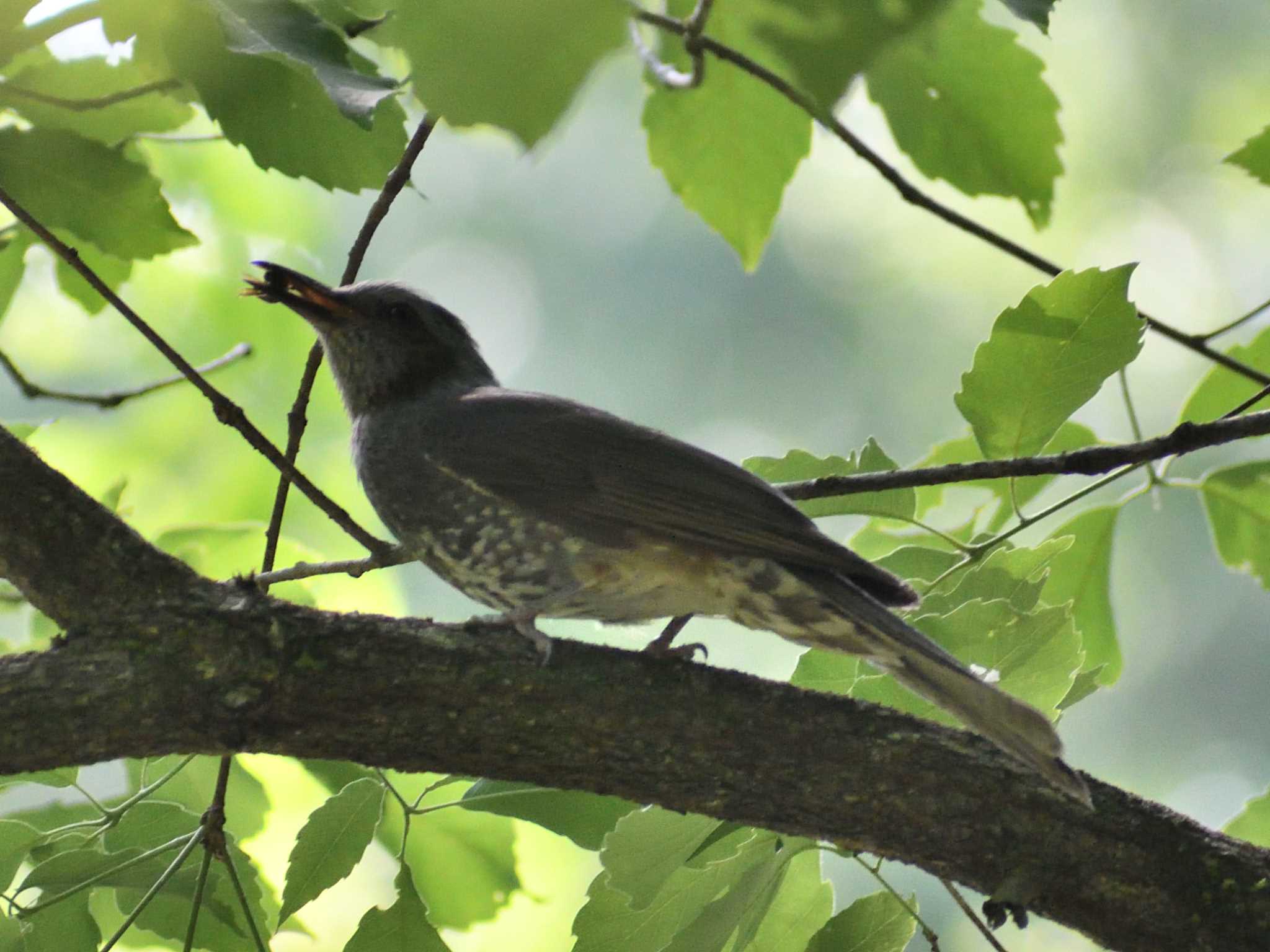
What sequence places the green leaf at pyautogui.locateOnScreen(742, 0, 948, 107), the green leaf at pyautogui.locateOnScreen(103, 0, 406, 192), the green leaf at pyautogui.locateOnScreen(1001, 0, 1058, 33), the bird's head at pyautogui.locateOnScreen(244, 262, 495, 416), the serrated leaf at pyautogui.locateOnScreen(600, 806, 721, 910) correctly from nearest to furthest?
the green leaf at pyautogui.locateOnScreen(742, 0, 948, 107), the green leaf at pyautogui.locateOnScreen(1001, 0, 1058, 33), the green leaf at pyautogui.locateOnScreen(103, 0, 406, 192), the serrated leaf at pyautogui.locateOnScreen(600, 806, 721, 910), the bird's head at pyautogui.locateOnScreen(244, 262, 495, 416)

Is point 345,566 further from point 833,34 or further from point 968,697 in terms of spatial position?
point 833,34

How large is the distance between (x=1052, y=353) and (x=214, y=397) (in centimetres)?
186

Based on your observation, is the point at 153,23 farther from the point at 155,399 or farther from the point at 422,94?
the point at 155,399

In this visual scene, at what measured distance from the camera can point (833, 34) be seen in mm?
913

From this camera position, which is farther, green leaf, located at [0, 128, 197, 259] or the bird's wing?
the bird's wing

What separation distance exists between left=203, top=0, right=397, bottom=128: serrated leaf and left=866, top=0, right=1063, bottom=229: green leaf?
37.6 inches

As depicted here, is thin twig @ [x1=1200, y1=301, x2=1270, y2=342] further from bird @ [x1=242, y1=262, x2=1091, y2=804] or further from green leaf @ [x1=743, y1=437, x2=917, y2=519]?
bird @ [x1=242, y1=262, x2=1091, y2=804]

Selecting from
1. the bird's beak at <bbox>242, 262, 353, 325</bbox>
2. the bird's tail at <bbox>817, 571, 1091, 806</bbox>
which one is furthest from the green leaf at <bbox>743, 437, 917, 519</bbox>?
the bird's beak at <bbox>242, 262, 353, 325</bbox>

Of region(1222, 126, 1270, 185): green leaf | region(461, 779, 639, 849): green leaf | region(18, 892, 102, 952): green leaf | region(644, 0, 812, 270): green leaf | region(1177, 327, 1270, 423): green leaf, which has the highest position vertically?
region(1222, 126, 1270, 185): green leaf

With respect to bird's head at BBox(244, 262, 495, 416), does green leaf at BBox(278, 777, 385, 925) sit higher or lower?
lower

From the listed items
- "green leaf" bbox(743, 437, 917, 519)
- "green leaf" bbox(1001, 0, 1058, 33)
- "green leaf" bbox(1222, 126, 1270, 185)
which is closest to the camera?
"green leaf" bbox(1001, 0, 1058, 33)

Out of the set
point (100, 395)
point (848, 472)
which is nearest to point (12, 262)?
point (100, 395)

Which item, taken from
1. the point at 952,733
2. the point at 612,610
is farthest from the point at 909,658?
the point at 612,610

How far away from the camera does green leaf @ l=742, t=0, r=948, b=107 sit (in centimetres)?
89
